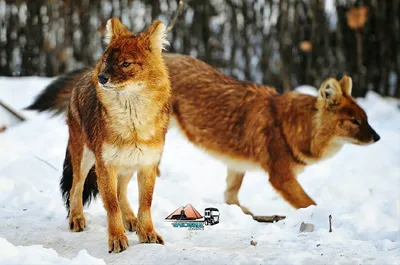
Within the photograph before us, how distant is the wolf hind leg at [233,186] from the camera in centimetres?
753

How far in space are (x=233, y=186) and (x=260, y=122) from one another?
2.49 feet

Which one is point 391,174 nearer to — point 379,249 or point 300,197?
point 300,197

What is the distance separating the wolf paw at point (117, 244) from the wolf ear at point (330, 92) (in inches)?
127

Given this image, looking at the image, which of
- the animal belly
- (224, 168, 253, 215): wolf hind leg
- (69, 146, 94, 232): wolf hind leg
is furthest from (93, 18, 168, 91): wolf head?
(224, 168, 253, 215): wolf hind leg

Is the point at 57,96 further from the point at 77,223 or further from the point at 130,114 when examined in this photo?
the point at 130,114

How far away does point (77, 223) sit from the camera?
5.58 metres

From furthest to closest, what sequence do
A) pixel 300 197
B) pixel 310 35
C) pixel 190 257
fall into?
pixel 310 35 → pixel 300 197 → pixel 190 257

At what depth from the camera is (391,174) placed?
7.82 meters

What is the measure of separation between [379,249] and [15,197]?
134 inches

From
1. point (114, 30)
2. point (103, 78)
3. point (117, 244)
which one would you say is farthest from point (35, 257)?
point (114, 30)

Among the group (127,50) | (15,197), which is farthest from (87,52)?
(127,50)

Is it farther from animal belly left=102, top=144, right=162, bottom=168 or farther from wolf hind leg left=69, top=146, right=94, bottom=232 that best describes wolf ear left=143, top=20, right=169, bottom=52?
wolf hind leg left=69, top=146, right=94, bottom=232

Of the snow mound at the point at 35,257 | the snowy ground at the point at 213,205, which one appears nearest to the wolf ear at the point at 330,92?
the snowy ground at the point at 213,205

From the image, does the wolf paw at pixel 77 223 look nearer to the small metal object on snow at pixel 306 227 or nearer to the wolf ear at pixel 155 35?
the wolf ear at pixel 155 35
